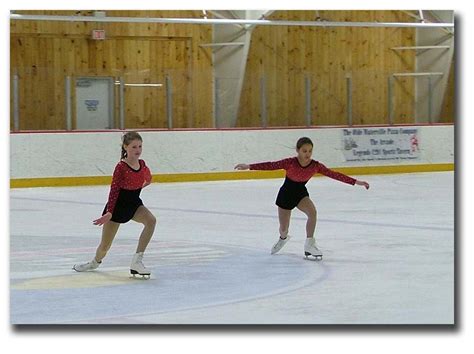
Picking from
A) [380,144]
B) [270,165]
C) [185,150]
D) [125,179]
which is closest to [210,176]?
[185,150]

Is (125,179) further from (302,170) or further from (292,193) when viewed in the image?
(292,193)

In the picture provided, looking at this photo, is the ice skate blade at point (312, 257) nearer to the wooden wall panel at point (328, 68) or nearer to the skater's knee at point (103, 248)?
the skater's knee at point (103, 248)

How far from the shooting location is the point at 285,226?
8766mm

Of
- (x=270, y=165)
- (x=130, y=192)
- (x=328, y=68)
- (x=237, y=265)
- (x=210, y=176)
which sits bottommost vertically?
(x=237, y=265)

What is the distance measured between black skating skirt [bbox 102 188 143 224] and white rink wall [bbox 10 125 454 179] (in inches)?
354

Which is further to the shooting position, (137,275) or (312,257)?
(312,257)

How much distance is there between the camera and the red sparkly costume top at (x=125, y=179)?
7133mm

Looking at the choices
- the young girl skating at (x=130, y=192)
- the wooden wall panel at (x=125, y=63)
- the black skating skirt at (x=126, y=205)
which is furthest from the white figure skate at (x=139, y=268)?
the wooden wall panel at (x=125, y=63)

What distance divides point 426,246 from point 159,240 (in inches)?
91.5

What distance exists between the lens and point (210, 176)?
17.8 meters

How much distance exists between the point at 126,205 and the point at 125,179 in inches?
7.7
